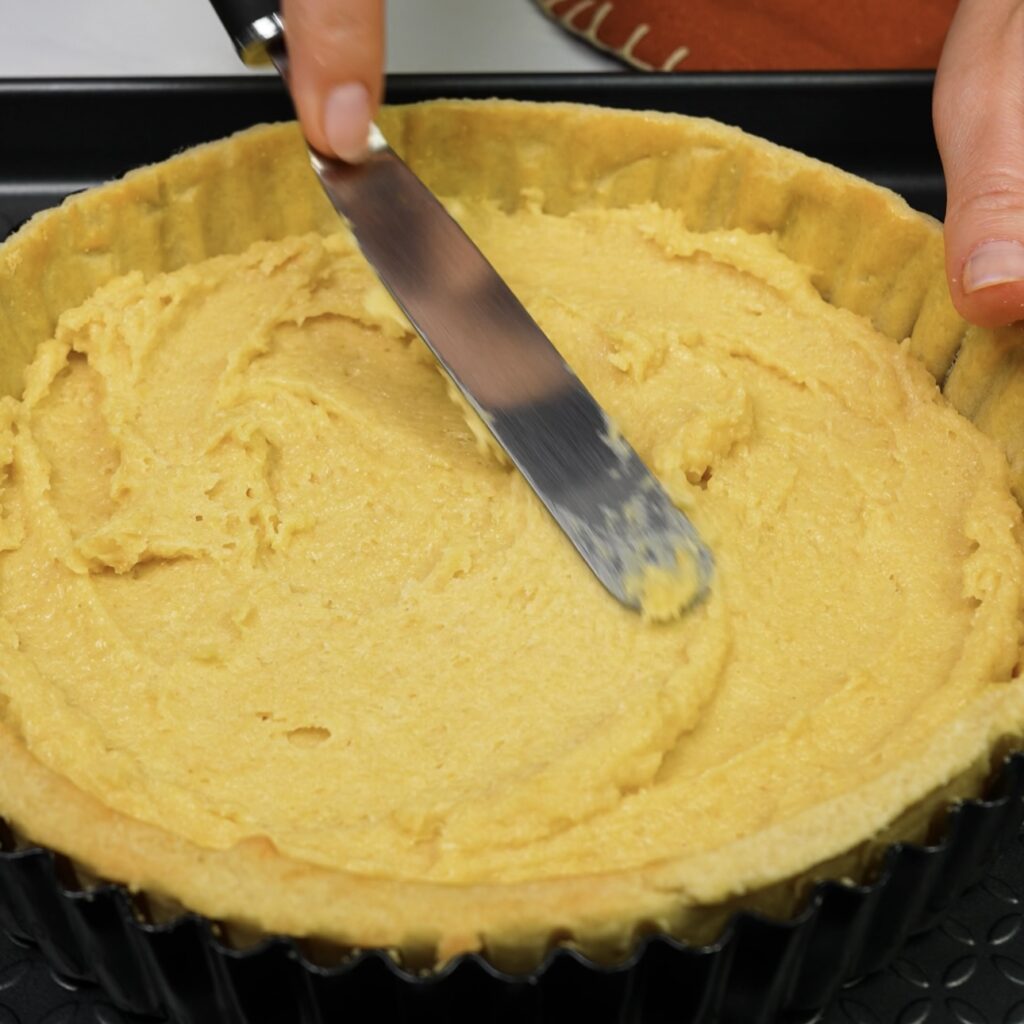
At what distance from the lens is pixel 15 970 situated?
1708mm

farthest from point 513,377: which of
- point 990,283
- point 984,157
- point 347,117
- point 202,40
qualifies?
point 202,40

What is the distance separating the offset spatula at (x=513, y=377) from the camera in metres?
1.75

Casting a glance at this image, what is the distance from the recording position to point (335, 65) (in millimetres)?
1801

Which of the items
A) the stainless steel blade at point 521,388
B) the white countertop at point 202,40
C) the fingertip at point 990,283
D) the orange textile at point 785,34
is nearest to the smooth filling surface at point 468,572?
the stainless steel blade at point 521,388

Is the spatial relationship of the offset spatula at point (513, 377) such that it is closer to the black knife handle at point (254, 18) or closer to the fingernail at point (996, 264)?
the black knife handle at point (254, 18)

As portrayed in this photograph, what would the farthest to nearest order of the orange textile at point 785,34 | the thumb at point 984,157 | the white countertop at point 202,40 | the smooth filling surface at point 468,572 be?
the white countertop at point 202,40
the orange textile at point 785,34
the thumb at point 984,157
the smooth filling surface at point 468,572

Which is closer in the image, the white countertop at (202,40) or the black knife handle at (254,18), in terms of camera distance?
the black knife handle at (254,18)

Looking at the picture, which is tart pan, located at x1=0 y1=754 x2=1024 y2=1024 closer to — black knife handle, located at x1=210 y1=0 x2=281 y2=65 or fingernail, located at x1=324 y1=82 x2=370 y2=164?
fingernail, located at x1=324 y1=82 x2=370 y2=164

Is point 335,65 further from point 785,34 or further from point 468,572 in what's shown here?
point 785,34

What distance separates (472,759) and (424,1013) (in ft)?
1.09

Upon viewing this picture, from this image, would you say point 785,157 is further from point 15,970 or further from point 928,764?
point 15,970

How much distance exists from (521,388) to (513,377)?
2cm

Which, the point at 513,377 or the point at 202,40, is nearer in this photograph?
the point at 513,377

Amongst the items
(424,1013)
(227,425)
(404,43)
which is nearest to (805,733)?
(424,1013)
